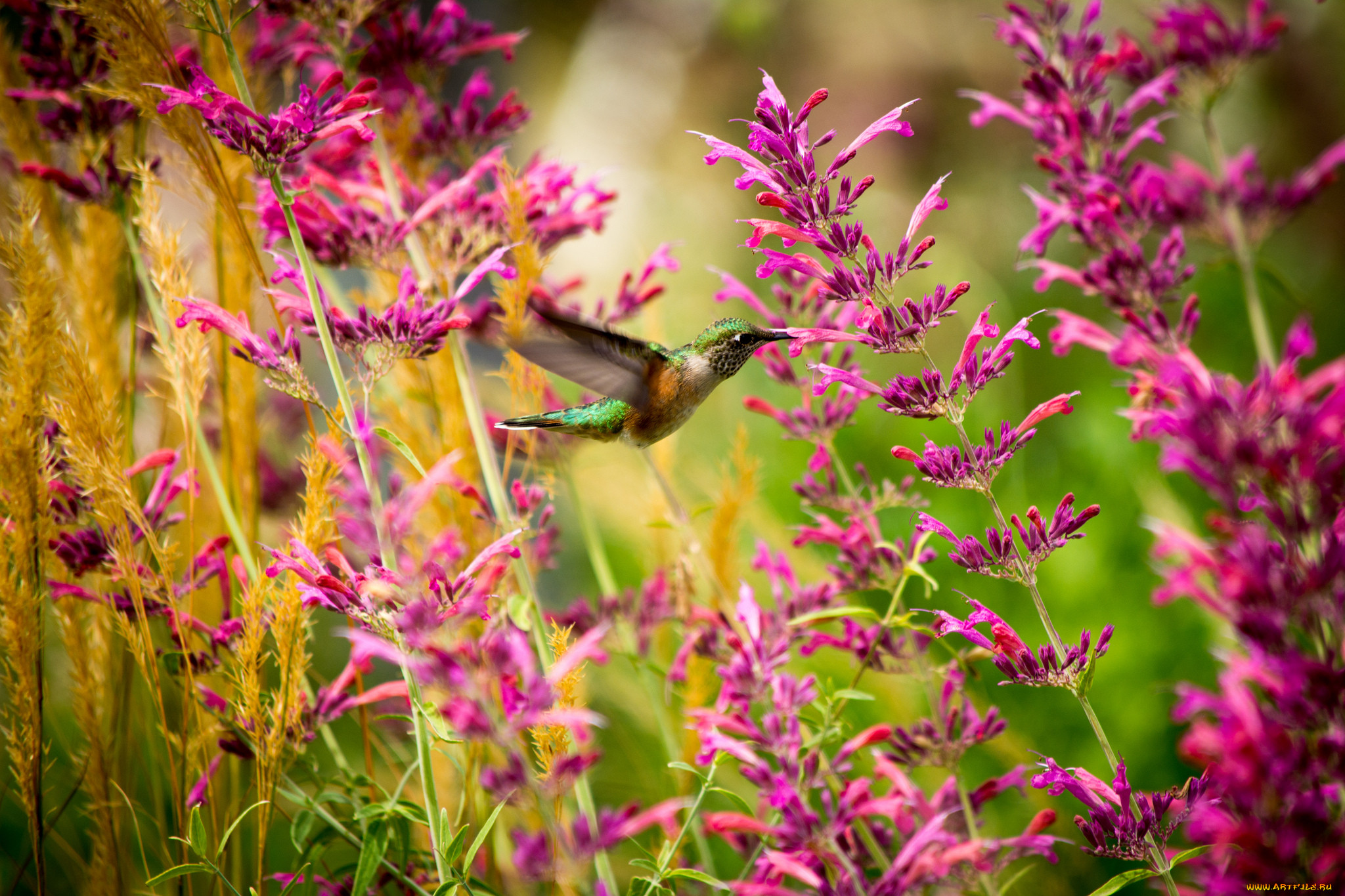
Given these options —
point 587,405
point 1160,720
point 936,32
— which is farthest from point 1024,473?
point 936,32

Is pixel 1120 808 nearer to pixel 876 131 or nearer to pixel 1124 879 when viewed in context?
pixel 1124 879

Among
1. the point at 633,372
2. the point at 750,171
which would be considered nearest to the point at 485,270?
the point at 633,372

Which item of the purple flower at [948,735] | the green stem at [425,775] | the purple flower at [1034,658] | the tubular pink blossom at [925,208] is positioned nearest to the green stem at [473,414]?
the green stem at [425,775]

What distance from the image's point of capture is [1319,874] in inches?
25.1

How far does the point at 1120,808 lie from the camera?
100 cm

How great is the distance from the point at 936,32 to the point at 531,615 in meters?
4.58

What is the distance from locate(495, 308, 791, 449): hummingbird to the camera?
4.49ft

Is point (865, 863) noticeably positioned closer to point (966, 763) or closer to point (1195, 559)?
point (1195, 559)

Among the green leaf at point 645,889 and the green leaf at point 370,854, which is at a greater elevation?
the green leaf at point 370,854

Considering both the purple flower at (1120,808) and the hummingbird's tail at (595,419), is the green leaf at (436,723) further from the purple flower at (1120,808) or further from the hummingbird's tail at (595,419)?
the purple flower at (1120,808)

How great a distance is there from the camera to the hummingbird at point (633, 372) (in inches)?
53.9

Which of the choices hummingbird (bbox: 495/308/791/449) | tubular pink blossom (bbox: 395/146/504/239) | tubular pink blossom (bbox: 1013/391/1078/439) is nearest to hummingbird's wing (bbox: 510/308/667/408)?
hummingbird (bbox: 495/308/791/449)

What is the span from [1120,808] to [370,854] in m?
0.91

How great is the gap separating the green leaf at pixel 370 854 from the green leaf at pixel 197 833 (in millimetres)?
200
